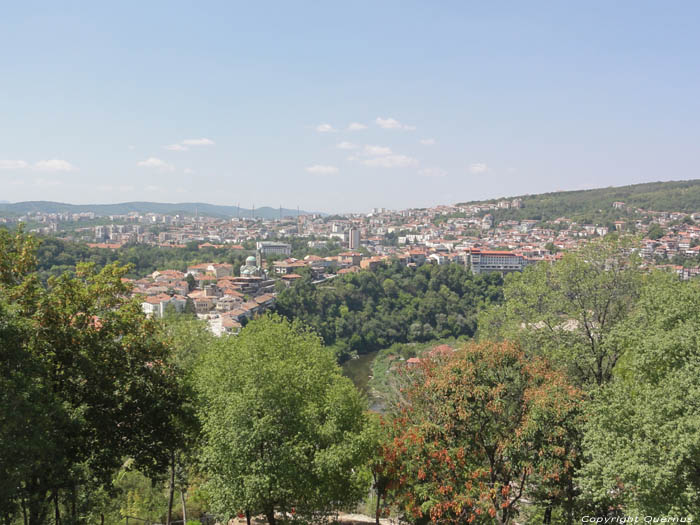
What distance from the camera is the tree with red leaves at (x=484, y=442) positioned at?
7.46m

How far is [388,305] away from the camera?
56562mm

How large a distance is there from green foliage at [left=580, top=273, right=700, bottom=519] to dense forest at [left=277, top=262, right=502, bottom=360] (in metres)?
38.9

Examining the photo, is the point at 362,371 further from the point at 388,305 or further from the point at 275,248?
the point at 275,248

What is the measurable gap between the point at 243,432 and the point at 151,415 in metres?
1.82

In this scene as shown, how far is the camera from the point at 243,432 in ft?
24.8

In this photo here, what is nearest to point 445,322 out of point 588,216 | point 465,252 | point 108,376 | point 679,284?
point 465,252

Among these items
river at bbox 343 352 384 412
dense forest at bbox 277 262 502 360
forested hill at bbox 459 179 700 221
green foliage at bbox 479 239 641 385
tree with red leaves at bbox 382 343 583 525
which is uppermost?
forested hill at bbox 459 179 700 221

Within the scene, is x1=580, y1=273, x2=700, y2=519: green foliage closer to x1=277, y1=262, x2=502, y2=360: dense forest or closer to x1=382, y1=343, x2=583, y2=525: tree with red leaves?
x1=382, y1=343, x2=583, y2=525: tree with red leaves

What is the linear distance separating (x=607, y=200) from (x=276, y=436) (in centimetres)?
12459

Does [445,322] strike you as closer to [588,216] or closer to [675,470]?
[675,470]

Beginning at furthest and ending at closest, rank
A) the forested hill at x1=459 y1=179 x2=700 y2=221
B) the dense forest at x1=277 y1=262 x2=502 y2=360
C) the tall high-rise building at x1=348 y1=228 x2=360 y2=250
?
the tall high-rise building at x1=348 y1=228 x2=360 y2=250
the forested hill at x1=459 y1=179 x2=700 y2=221
the dense forest at x1=277 y1=262 x2=502 y2=360

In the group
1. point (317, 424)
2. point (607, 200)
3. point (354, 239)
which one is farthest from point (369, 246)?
point (317, 424)

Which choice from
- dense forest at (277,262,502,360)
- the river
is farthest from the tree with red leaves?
dense forest at (277,262,502,360)

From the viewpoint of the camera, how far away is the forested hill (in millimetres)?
102000
